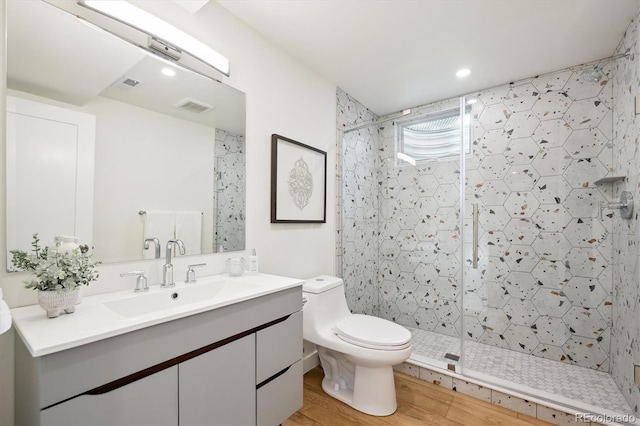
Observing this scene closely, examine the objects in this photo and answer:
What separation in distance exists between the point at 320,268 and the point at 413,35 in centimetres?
181

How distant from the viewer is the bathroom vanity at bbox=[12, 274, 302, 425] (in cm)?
74

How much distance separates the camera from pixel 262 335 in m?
1.27

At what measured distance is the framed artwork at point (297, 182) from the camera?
6.25 feet

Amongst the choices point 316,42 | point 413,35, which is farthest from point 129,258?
point 413,35

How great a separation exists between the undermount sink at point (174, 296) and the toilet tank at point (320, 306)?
1.82ft

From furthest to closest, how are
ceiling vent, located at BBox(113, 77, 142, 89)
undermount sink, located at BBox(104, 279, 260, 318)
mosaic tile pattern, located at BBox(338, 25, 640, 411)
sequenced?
mosaic tile pattern, located at BBox(338, 25, 640, 411), ceiling vent, located at BBox(113, 77, 142, 89), undermount sink, located at BBox(104, 279, 260, 318)

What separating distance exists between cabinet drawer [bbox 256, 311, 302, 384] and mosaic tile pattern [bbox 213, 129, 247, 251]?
55 centimetres

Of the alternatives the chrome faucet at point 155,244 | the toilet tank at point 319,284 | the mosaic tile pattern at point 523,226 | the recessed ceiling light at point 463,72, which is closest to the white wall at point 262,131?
the chrome faucet at point 155,244

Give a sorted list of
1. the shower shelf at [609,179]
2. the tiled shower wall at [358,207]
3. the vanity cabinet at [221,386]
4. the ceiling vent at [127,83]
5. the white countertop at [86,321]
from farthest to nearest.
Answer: the tiled shower wall at [358,207]
the shower shelf at [609,179]
the ceiling vent at [127,83]
the vanity cabinet at [221,386]
the white countertop at [86,321]

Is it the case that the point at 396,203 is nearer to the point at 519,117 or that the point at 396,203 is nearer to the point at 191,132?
the point at 519,117

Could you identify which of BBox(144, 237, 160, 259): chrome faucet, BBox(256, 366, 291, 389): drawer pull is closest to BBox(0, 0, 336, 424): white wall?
BBox(144, 237, 160, 259): chrome faucet

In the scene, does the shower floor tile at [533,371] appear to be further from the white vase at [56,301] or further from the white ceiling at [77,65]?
the white ceiling at [77,65]

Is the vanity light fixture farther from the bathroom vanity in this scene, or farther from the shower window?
the shower window

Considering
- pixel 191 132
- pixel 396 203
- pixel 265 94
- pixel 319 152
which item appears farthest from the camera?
pixel 396 203
